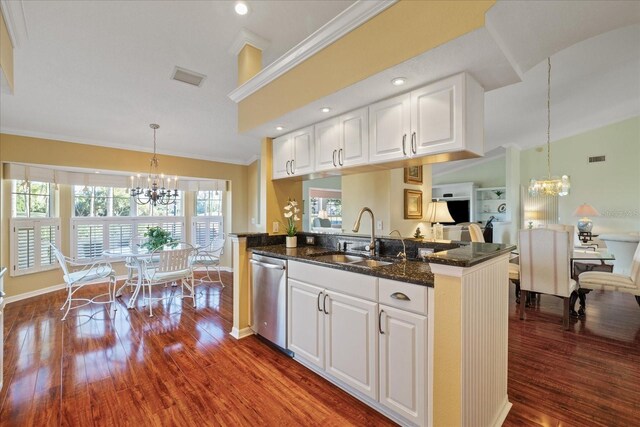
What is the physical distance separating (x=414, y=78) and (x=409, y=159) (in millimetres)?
532

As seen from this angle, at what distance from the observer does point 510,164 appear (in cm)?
717

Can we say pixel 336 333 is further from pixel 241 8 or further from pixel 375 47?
pixel 241 8

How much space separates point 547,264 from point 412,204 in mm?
1742

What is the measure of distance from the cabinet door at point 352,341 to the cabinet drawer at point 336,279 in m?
0.05

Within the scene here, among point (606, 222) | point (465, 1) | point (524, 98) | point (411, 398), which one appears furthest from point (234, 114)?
point (606, 222)

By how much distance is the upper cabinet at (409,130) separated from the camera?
178 centimetres

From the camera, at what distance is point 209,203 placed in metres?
6.58

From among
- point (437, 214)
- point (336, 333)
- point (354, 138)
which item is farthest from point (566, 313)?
point (354, 138)

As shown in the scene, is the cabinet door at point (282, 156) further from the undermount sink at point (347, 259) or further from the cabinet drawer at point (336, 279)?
the cabinet drawer at point (336, 279)

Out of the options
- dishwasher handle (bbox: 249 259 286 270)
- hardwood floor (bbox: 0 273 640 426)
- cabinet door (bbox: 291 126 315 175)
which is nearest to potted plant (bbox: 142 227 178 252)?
hardwood floor (bbox: 0 273 640 426)

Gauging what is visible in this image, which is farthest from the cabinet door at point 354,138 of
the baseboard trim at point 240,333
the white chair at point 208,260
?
the white chair at point 208,260

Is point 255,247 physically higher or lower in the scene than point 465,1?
lower

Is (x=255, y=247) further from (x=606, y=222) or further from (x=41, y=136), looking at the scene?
(x=606, y=222)

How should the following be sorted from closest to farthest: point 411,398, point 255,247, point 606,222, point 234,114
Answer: point 411,398
point 255,247
point 234,114
point 606,222
